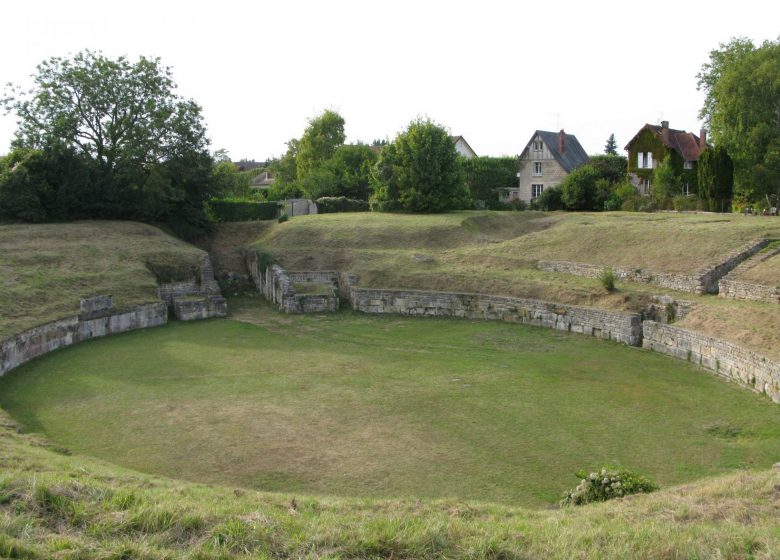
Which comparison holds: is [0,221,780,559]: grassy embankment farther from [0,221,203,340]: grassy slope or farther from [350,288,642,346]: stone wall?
[0,221,203,340]: grassy slope

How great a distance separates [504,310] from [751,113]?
19.2m

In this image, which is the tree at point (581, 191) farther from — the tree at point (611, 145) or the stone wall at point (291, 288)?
the tree at point (611, 145)

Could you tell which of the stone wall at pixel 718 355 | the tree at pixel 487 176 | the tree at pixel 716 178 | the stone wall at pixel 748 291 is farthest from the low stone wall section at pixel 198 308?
the tree at pixel 487 176

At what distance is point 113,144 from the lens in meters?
32.0

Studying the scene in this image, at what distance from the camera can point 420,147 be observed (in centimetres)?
3572

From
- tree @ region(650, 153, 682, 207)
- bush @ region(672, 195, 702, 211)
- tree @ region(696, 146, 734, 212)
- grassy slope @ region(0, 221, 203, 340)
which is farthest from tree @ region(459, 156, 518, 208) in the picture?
grassy slope @ region(0, 221, 203, 340)

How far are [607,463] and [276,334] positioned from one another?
11.8 metres

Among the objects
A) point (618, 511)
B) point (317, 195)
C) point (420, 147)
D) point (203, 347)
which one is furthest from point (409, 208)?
point (618, 511)

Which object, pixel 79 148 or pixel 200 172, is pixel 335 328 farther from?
pixel 79 148

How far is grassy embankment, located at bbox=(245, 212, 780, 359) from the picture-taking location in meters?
18.9

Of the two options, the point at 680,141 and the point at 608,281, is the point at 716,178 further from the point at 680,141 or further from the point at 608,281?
the point at 608,281

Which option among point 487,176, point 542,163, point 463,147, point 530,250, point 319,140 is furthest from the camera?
point 463,147

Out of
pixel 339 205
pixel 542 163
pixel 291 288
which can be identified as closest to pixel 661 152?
pixel 542 163

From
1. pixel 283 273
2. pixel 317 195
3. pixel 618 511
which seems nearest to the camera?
pixel 618 511
